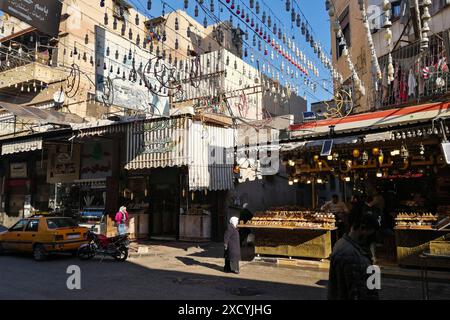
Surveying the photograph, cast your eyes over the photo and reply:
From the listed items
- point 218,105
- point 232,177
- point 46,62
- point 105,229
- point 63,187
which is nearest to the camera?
point 232,177

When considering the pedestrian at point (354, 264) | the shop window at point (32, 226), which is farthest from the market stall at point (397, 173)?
the shop window at point (32, 226)

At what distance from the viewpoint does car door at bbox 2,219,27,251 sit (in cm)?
1317

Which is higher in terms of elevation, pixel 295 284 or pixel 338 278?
pixel 338 278

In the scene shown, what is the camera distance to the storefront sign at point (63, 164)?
20.1m

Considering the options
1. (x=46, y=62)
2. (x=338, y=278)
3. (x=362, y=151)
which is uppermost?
(x=46, y=62)

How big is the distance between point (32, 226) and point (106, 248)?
10.3 feet

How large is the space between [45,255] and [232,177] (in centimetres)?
738

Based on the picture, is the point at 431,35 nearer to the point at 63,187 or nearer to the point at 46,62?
the point at 63,187

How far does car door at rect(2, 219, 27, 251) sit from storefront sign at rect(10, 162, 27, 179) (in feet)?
34.1

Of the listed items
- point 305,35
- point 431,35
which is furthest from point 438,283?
point 305,35

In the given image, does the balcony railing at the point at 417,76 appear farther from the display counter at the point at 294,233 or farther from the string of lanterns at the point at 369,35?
the display counter at the point at 294,233

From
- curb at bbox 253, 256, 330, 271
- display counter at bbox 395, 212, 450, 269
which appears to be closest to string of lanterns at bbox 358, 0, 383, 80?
display counter at bbox 395, 212, 450, 269

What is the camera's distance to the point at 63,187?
20656 millimetres

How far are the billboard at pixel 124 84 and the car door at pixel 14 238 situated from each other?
557 centimetres
